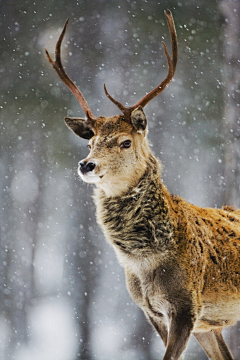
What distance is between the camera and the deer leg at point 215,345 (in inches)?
103

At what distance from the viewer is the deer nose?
6.49 feet

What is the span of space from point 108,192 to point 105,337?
153 inches

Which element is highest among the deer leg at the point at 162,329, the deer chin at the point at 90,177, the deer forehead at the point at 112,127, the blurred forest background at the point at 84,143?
the deer forehead at the point at 112,127

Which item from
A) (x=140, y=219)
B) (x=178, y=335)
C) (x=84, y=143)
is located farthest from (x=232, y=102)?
(x=178, y=335)

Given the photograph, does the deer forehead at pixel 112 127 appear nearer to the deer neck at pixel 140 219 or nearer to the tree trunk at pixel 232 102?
the deer neck at pixel 140 219

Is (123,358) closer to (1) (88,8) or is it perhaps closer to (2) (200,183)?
(2) (200,183)

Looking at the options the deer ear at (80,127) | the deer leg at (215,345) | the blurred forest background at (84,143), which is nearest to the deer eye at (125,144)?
the deer ear at (80,127)

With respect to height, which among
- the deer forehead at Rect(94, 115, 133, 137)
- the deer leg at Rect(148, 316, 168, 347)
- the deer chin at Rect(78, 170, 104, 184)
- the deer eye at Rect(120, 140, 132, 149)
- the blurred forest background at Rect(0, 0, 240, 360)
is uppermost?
the deer forehead at Rect(94, 115, 133, 137)

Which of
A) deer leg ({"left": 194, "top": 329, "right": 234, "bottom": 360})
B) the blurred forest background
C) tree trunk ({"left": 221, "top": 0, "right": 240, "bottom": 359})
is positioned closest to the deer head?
deer leg ({"left": 194, "top": 329, "right": 234, "bottom": 360})

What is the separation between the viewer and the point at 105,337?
18.1 feet

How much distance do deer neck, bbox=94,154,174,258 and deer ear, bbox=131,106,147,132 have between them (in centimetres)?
23

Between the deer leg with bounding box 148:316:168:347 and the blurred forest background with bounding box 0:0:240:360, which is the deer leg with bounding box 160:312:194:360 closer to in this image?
the deer leg with bounding box 148:316:168:347

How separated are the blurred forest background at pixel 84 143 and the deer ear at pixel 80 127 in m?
2.75

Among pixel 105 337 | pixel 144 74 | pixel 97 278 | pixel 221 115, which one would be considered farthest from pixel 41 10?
pixel 105 337
